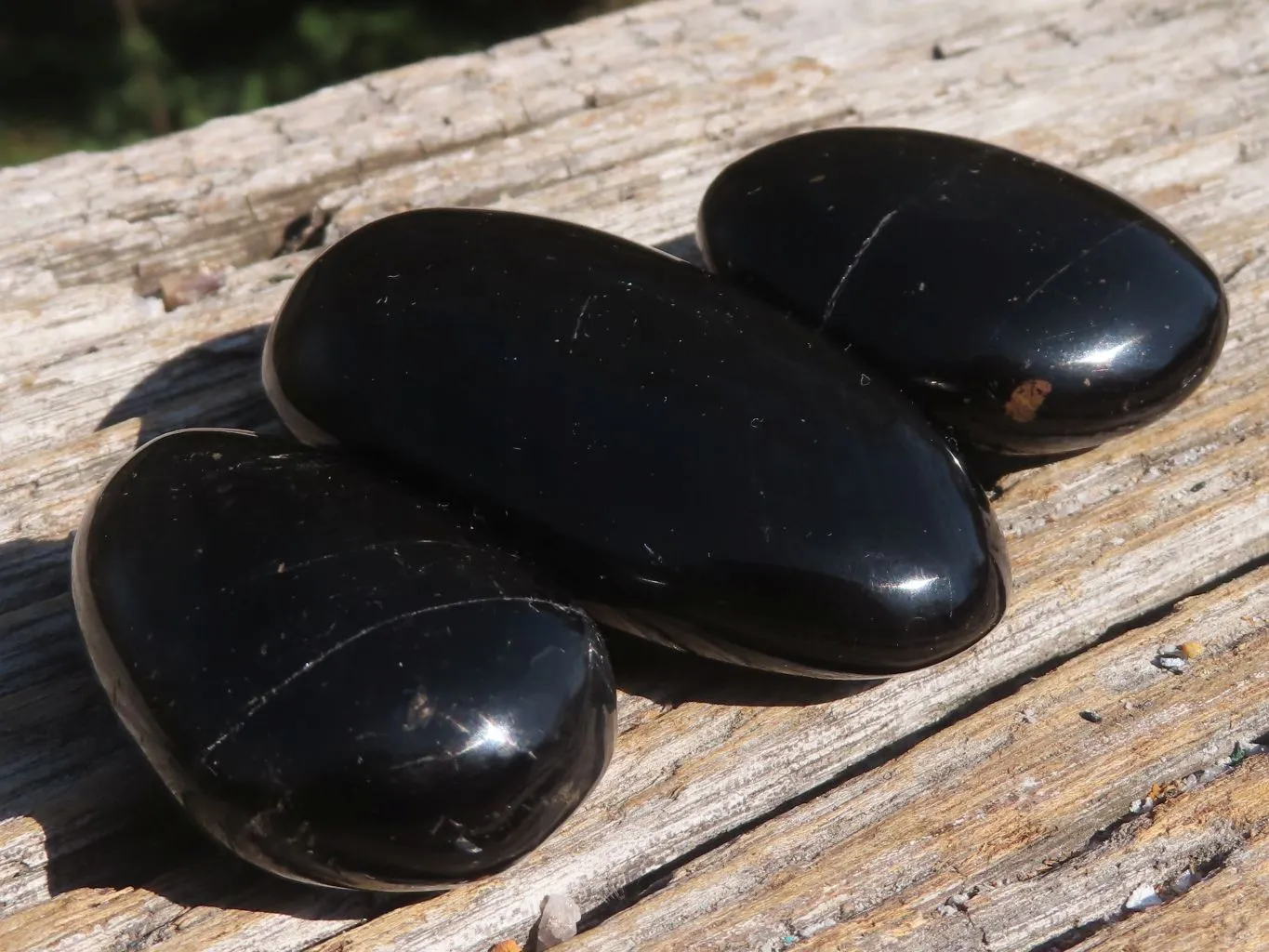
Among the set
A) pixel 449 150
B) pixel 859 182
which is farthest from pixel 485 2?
pixel 859 182

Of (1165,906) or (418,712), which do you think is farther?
(1165,906)

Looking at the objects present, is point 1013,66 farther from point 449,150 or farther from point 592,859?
point 592,859

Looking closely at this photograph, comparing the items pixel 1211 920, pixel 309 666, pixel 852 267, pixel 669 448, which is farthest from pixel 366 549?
pixel 1211 920

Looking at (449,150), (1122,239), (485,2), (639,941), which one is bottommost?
(485,2)

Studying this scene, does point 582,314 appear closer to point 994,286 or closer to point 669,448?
point 669,448

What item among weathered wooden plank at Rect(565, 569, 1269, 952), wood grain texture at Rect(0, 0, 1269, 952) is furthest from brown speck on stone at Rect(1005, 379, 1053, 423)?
weathered wooden plank at Rect(565, 569, 1269, 952)

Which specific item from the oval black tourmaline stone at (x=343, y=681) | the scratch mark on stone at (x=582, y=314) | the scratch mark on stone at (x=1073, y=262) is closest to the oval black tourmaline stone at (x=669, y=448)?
the scratch mark on stone at (x=582, y=314)

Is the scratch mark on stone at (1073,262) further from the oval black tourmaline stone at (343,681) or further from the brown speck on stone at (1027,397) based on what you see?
the oval black tourmaline stone at (343,681)
